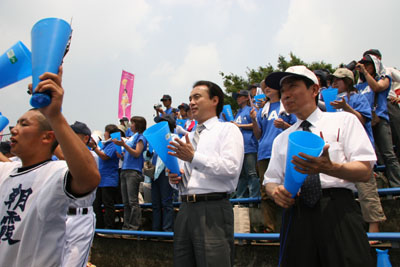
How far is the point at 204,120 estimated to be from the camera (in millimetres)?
3670

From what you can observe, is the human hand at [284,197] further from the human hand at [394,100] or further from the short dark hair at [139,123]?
the short dark hair at [139,123]

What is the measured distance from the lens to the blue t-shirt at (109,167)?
279 inches

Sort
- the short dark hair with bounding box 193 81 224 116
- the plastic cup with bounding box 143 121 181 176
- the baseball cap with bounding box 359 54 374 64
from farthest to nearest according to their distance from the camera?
the baseball cap with bounding box 359 54 374 64, the short dark hair with bounding box 193 81 224 116, the plastic cup with bounding box 143 121 181 176

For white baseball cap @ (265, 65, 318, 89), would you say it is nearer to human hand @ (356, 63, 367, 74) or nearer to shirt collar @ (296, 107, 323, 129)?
shirt collar @ (296, 107, 323, 129)

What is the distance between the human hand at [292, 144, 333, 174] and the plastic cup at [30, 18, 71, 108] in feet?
4.50

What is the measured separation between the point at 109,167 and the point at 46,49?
5.92 metres

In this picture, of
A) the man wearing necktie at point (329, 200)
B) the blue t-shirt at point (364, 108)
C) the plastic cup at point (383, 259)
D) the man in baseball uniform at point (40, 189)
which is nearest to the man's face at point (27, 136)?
the man in baseball uniform at point (40, 189)

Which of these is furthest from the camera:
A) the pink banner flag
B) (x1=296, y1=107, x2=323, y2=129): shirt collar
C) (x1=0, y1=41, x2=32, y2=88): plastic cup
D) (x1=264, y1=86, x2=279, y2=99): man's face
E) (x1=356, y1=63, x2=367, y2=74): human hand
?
the pink banner flag

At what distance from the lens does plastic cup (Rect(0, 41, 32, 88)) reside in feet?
7.79

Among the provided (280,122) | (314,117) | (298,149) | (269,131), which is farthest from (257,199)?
(298,149)

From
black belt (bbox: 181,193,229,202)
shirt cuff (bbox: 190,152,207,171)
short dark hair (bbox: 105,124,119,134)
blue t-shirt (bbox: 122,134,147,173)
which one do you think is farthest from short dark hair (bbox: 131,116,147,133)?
shirt cuff (bbox: 190,152,207,171)

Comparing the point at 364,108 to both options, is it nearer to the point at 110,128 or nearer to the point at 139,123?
the point at 139,123

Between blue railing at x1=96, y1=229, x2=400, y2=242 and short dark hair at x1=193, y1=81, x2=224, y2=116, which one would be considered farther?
short dark hair at x1=193, y1=81, x2=224, y2=116

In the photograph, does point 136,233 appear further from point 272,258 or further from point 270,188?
point 270,188
